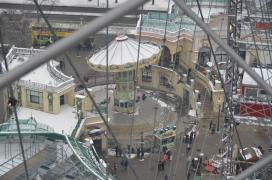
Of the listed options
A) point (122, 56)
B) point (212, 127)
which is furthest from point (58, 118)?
point (212, 127)

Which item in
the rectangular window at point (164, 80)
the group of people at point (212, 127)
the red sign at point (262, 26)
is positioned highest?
the red sign at point (262, 26)

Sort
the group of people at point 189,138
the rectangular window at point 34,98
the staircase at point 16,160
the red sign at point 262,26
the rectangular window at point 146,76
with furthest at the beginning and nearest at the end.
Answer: the rectangular window at point 146,76, the rectangular window at point 34,98, the red sign at point 262,26, the group of people at point 189,138, the staircase at point 16,160

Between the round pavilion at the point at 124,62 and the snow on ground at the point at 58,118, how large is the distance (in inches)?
61.1

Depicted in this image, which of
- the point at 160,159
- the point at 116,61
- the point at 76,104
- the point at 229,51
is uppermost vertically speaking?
the point at 229,51

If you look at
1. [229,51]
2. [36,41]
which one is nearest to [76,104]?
[36,41]

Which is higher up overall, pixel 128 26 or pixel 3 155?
pixel 128 26

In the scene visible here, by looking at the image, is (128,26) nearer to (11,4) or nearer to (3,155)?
(11,4)

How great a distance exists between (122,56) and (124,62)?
19cm

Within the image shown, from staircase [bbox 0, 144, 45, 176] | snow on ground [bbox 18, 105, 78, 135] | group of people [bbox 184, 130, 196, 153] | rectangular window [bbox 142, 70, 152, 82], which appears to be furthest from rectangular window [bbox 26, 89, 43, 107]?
rectangular window [bbox 142, 70, 152, 82]

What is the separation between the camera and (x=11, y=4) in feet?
70.2

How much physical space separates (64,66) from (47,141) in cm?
608

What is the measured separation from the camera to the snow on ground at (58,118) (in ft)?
→ 37.3

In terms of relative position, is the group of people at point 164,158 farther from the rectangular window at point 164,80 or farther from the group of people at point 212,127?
the rectangular window at point 164,80

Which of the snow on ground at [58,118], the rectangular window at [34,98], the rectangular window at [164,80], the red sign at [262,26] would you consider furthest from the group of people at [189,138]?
the rectangular window at [34,98]
